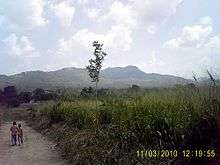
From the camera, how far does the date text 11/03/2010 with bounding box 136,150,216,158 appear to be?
25.9ft

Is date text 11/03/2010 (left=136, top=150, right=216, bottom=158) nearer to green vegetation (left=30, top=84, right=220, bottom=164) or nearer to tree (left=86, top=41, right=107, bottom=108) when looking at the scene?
green vegetation (left=30, top=84, right=220, bottom=164)

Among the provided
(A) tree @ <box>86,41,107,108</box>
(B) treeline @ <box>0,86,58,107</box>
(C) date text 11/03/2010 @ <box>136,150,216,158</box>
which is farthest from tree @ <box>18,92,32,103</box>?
(C) date text 11/03/2010 @ <box>136,150,216,158</box>

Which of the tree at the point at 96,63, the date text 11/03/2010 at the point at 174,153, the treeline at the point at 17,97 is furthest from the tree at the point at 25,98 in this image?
the date text 11/03/2010 at the point at 174,153

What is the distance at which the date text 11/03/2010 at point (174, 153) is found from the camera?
25.9 ft

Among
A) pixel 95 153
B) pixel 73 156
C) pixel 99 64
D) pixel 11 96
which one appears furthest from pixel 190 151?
pixel 11 96

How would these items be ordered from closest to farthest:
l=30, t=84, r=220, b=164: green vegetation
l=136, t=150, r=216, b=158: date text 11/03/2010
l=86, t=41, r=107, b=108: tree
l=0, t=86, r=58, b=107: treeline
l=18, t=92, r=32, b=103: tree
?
l=136, t=150, r=216, b=158: date text 11/03/2010 → l=30, t=84, r=220, b=164: green vegetation → l=86, t=41, r=107, b=108: tree → l=0, t=86, r=58, b=107: treeline → l=18, t=92, r=32, b=103: tree

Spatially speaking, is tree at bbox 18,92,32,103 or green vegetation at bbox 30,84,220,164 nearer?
green vegetation at bbox 30,84,220,164

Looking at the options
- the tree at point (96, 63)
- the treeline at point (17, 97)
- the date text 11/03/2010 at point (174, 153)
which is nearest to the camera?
the date text 11/03/2010 at point (174, 153)

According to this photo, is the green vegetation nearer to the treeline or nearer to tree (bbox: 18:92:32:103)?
the treeline

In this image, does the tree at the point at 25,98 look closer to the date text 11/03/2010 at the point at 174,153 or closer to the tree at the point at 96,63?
the tree at the point at 96,63

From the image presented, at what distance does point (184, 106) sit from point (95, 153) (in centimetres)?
424

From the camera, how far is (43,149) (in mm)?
19125

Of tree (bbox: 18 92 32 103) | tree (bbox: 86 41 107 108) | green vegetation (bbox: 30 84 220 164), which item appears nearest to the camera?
green vegetation (bbox: 30 84 220 164)

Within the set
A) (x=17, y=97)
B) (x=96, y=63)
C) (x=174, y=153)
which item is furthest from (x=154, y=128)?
(x=17, y=97)
